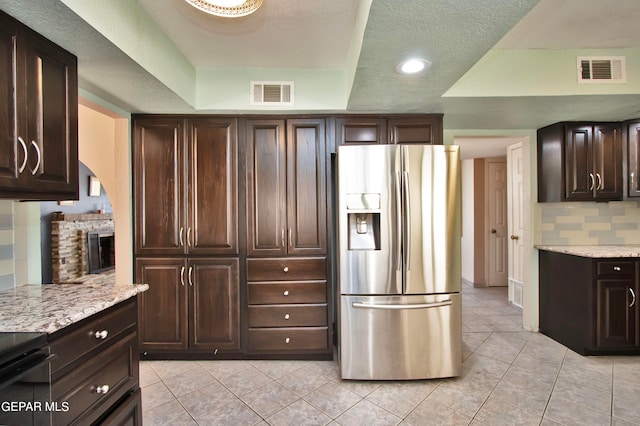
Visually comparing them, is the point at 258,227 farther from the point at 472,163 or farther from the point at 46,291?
the point at 472,163

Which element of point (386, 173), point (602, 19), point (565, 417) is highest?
point (602, 19)

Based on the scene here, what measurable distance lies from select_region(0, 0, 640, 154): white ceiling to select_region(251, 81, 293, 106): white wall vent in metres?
Answer: 0.15

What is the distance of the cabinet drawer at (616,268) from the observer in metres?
2.49

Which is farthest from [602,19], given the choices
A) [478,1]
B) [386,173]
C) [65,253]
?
[65,253]

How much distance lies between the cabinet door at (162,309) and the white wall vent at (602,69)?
3581 mm

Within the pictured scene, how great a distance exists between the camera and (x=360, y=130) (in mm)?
2582

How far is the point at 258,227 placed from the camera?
254 centimetres

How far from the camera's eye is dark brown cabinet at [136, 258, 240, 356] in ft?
8.22

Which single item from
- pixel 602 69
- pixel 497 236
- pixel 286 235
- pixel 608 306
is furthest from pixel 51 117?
pixel 497 236

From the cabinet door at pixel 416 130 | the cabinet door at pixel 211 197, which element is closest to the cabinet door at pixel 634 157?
the cabinet door at pixel 416 130

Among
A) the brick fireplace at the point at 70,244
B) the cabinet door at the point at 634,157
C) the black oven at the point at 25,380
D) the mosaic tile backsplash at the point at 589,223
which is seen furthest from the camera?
the brick fireplace at the point at 70,244

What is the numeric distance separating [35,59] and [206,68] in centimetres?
127

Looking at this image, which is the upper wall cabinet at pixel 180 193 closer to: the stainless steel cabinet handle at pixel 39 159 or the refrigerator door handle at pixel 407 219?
the stainless steel cabinet handle at pixel 39 159

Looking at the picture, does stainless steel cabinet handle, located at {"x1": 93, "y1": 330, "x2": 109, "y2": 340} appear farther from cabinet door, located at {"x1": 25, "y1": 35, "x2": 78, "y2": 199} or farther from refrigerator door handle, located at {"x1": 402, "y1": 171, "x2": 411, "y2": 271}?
refrigerator door handle, located at {"x1": 402, "y1": 171, "x2": 411, "y2": 271}
